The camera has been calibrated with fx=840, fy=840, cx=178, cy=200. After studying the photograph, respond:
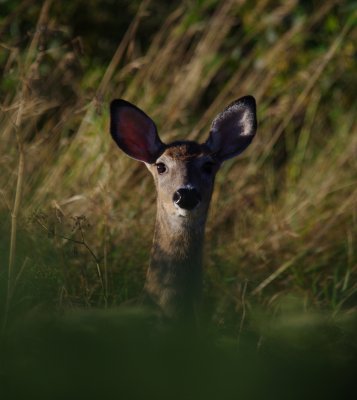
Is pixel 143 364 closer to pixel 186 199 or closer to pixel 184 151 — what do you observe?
pixel 186 199

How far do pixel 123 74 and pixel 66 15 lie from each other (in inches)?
58.5

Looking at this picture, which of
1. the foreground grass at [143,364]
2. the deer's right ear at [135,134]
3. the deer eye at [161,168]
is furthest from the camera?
the deer's right ear at [135,134]

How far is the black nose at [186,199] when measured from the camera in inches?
128

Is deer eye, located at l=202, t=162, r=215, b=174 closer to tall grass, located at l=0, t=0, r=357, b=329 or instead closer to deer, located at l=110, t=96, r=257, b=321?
deer, located at l=110, t=96, r=257, b=321

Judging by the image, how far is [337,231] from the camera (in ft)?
15.7

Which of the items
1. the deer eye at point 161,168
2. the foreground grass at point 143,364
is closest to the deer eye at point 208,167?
the deer eye at point 161,168

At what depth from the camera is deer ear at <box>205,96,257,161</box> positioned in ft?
12.3

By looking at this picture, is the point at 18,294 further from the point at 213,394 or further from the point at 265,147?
the point at 265,147

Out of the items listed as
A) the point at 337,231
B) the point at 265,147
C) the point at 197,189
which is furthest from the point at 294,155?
the point at 197,189

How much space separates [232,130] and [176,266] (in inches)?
32.0

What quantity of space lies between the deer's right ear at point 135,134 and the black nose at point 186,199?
0.42 m

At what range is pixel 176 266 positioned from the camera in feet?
10.7

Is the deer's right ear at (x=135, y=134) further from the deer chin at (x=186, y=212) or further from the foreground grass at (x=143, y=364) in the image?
the foreground grass at (x=143, y=364)

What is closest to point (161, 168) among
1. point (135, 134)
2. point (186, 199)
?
point (135, 134)
